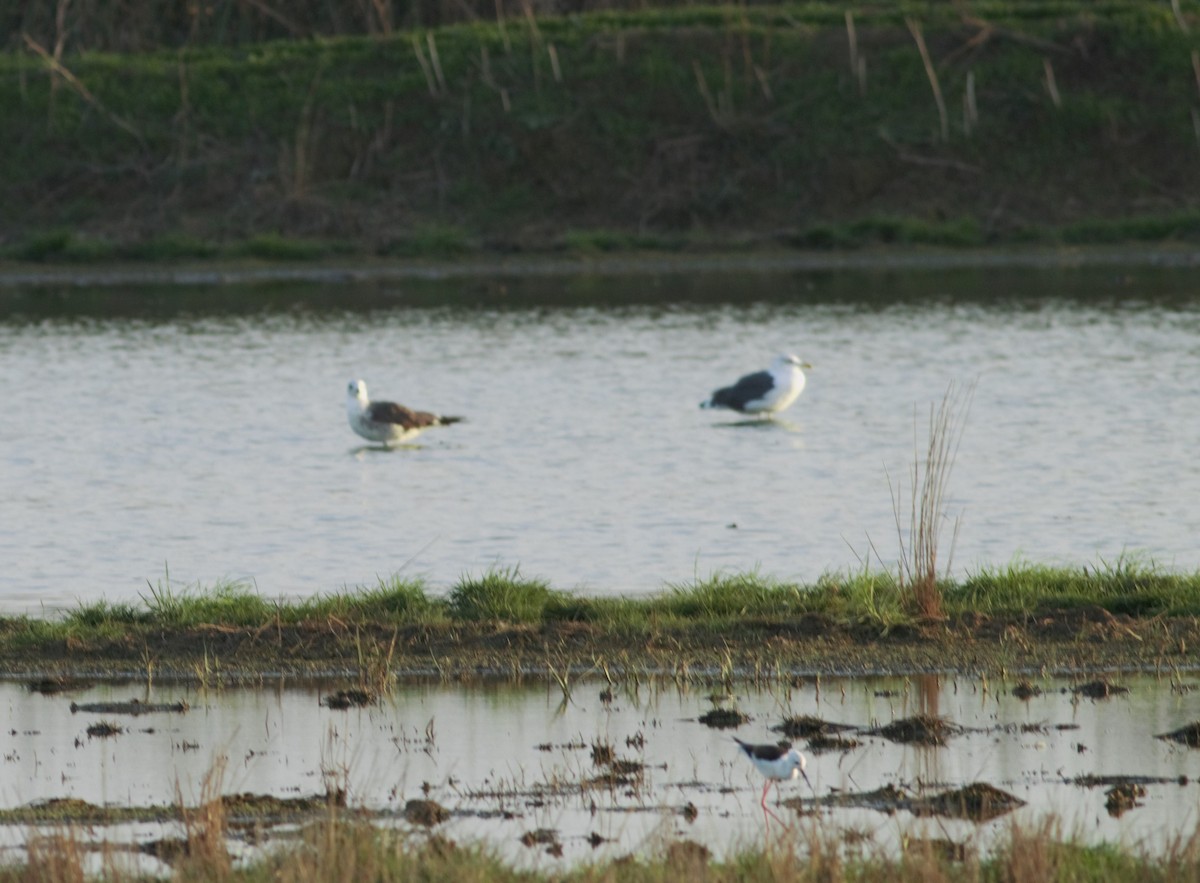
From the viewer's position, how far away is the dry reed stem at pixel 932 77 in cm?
3419

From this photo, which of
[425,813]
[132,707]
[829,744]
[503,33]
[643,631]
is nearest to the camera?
[425,813]

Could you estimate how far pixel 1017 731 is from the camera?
749 cm

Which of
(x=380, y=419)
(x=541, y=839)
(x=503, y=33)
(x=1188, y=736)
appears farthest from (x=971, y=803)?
(x=503, y=33)

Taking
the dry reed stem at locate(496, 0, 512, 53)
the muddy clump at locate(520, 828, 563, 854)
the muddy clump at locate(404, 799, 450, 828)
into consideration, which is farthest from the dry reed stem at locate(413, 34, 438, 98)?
the muddy clump at locate(520, 828, 563, 854)

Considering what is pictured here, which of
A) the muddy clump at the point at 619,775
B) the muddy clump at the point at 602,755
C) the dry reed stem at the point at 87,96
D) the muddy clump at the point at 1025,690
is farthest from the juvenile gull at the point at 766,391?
the dry reed stem at the point at 87,96

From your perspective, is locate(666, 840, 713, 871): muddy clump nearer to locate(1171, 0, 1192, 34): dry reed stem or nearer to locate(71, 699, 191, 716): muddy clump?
locate(71, 699, 191, 716): muddy clump

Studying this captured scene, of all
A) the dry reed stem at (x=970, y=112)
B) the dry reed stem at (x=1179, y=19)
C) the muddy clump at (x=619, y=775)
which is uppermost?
the dry reed stem at (x=1179, y=19)

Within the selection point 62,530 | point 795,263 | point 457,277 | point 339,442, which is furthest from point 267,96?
point 62,530

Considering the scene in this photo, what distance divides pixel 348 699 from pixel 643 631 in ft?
4.52

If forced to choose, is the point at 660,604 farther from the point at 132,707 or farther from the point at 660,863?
the point at 660,863

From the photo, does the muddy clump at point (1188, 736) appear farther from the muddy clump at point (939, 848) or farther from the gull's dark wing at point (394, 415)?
the gull's dark wing at point (394, 415)

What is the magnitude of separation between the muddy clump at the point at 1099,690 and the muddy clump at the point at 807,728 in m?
1.02

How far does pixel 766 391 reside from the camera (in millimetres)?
16938

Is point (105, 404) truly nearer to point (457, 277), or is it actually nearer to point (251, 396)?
point (251, 396)
